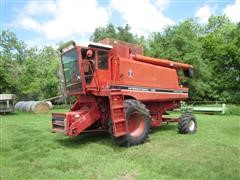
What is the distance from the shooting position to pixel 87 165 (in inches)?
243

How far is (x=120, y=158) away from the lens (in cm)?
667

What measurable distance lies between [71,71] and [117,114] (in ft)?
6.80

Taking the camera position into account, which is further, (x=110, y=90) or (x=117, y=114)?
(x=110, y=90)

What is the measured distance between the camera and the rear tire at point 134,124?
25.2 ft

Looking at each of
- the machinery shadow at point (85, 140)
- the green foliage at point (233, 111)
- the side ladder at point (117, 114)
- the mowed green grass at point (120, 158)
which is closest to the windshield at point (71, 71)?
the side ladder at point (117, 114)

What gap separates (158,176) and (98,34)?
33423 millimetres

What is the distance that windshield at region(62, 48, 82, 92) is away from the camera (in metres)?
8.34

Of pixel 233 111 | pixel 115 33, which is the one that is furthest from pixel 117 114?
pixel 115 33

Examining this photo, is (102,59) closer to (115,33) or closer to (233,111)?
(233,111)

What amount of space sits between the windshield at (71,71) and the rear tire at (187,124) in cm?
356

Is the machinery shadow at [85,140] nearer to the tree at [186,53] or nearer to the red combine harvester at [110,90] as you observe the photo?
the red combine harvester at [110,90]

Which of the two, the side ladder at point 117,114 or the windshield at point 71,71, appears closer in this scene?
the side ladder at point 117,114

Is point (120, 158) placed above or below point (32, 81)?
below

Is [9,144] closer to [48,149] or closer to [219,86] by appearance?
[48,149]
